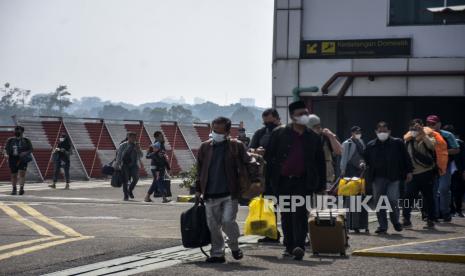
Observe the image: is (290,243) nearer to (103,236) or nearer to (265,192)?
(265,192)

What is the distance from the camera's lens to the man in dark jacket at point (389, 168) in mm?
16641

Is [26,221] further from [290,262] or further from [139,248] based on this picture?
[290,262]

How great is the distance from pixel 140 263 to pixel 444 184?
29.6ft

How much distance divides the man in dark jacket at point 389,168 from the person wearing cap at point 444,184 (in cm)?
258

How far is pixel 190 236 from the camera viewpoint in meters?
12.6

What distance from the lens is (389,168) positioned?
54.6ft

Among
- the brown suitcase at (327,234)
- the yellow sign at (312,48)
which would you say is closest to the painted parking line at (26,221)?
the brown suitcase at (327,234)

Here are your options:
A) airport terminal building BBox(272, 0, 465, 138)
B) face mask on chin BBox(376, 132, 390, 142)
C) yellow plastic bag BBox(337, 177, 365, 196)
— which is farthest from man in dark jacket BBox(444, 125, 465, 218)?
airport terminal building BBox(272, 0, 465, 138)

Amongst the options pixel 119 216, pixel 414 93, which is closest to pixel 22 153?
pixel 119 216

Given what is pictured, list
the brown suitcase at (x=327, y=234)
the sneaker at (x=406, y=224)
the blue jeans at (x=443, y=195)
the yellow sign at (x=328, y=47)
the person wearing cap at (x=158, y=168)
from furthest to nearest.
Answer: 1. the yellow sign at (x=328, y=47)
2. the person wearing cap at (x=158, y=168)
3. the blue jeans at (x=443, y=195)
4. the sneaker at (x=406, y=224)
5. the brown suitcase at (x=327, y=234)

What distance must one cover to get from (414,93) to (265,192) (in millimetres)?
12846

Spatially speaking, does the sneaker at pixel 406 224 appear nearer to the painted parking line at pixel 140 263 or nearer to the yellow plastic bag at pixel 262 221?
the yellow plastic bag at pixel 262 221

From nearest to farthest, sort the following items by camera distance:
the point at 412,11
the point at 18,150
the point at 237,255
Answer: the point at 237,255 < the point at 18,150 < the point at 412,11

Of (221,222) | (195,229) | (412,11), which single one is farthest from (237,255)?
(412,11)
